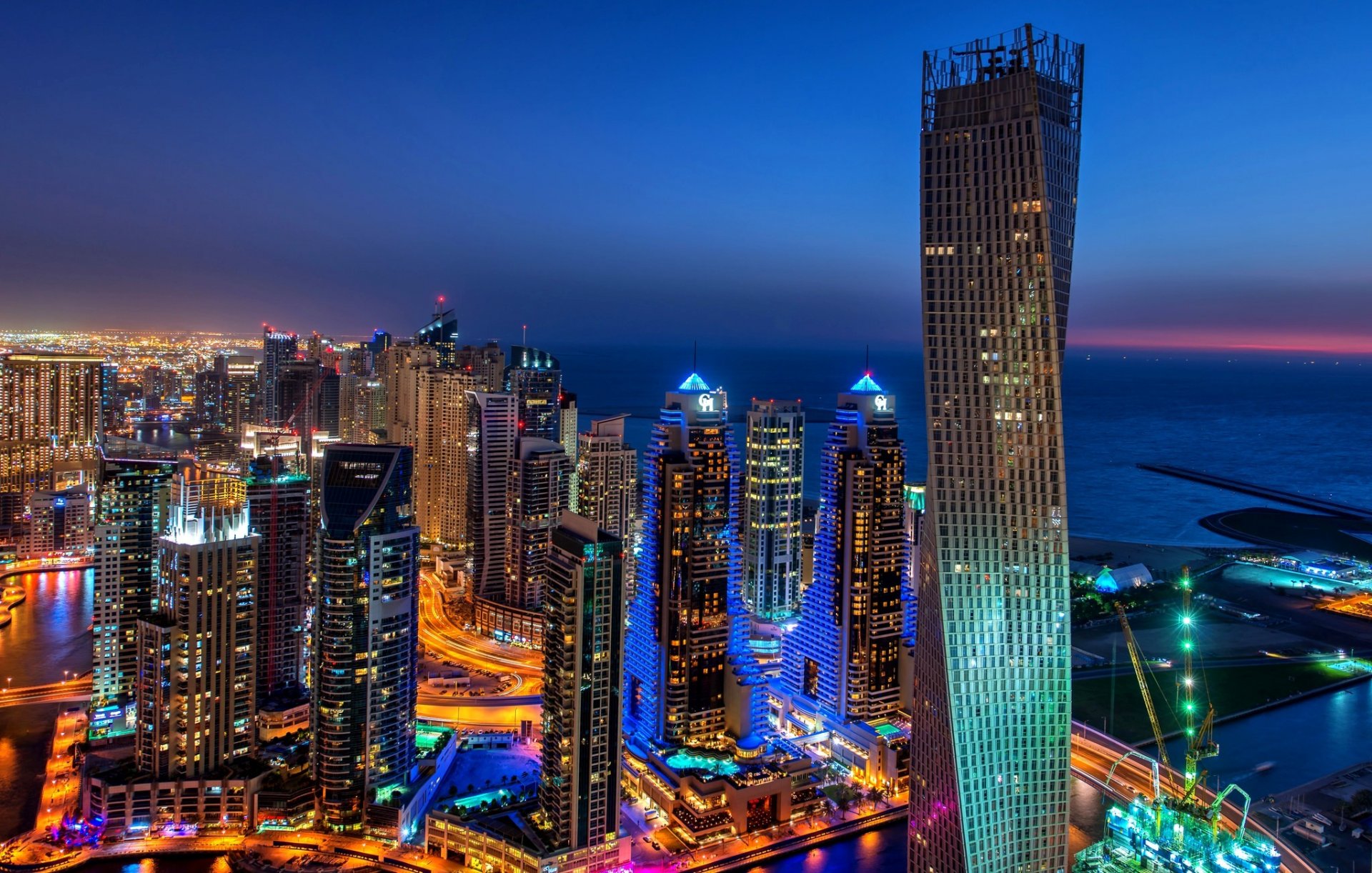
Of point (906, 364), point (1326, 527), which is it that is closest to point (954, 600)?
point (1326, 527)

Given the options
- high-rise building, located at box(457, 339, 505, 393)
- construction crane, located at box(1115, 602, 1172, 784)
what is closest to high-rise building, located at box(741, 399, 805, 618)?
construction crane, located at box(1115, 602, 1172, 784)

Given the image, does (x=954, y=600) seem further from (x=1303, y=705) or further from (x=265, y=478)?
(x=265, y=478)

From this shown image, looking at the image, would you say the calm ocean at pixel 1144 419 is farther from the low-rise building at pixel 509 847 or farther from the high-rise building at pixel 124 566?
the high-rise building at pixel 124 566

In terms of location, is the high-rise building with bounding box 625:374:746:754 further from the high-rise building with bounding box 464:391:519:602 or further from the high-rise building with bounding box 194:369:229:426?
the high-rise building with bounding box 194:369:229:426

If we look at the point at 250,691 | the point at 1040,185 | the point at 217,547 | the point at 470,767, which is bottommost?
the point at 470,767

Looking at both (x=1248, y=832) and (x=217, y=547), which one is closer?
(x=1248, y=832)

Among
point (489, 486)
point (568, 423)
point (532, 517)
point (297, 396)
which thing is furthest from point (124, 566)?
point (297, 396)

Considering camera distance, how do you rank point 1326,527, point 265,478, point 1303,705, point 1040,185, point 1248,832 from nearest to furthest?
point 1040,185
point 1248,832
point 1303,705
point 265,478
point 1326,527
